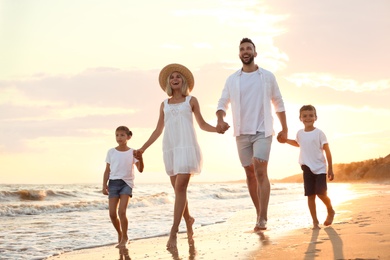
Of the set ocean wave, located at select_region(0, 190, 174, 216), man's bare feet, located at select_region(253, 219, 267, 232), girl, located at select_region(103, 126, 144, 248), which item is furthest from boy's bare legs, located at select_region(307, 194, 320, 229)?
ocean wave, located at select_region(0, 190, 174, 216)

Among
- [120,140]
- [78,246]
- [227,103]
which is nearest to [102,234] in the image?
[78,246]

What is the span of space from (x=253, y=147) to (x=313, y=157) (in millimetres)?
1033

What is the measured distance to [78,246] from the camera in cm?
776

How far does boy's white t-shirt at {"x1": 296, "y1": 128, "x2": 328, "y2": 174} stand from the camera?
7.22 metres

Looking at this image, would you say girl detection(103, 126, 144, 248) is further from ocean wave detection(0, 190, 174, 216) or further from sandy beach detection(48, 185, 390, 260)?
ocean wave detection(0, 190, 174, 216)

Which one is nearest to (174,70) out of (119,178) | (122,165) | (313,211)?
(122,165)

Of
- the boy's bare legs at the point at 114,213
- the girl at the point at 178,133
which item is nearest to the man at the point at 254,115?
the girl at the point at 178,133

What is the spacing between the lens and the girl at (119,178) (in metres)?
7.55

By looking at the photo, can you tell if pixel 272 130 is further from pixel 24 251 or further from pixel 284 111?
pixel 24 251

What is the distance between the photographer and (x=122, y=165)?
7656 millimetres

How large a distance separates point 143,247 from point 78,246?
53.6 inches

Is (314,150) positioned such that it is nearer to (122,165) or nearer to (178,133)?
(178,133)

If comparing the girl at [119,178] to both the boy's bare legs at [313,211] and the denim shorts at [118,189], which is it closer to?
the denim shorts at [118,189]

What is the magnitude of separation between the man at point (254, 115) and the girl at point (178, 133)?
460 mm
